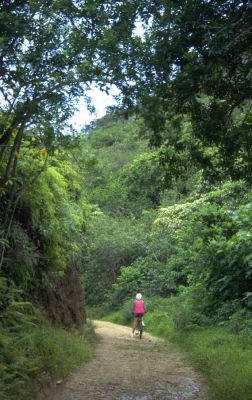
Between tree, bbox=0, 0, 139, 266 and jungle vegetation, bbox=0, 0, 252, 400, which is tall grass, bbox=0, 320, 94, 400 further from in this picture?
tree, bbox=0, 0, 139, 266

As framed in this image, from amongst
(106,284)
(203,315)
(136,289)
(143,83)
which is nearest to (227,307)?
(203,315)

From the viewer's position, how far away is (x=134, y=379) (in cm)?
1031

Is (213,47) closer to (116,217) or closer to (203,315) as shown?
(203,315)

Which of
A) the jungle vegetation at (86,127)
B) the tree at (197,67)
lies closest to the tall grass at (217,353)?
the jungle vegetation at (86,127)

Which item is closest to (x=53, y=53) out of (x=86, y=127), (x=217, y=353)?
(x=86, y=127)

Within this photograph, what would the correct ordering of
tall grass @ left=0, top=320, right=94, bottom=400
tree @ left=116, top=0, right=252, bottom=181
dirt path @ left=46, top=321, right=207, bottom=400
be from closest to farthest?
tree @ left=116, top=0, right=252, bottom=181 → tall grass @ left=0, top=320, right=94, bottom=400 → dirt path @ left=46, top=321, right=207, bottom=400

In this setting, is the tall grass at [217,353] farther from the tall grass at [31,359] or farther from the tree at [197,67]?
the tree at [197,67]

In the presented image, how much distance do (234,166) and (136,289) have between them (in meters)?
22.1

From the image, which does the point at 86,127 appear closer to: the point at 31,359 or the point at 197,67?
the point at 197,67

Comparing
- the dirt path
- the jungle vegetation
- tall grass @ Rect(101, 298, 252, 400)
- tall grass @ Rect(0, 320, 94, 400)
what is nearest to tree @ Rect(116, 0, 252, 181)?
the jungle vegetation

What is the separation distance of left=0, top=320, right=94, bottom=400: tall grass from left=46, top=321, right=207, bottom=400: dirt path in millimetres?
307

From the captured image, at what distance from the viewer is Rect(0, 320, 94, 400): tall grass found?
778cm

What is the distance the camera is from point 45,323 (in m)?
12.1

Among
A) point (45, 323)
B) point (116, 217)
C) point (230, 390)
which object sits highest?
point (116, 217)
